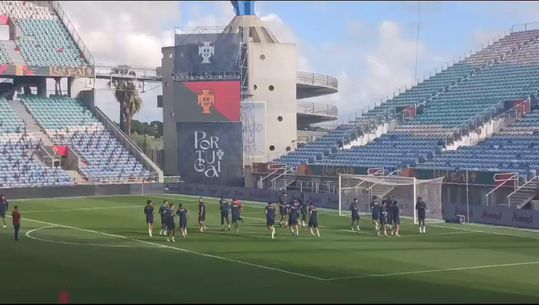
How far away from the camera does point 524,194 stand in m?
43.1

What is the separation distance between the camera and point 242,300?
20188 mm

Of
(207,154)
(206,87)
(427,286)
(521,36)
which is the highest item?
(521,36)

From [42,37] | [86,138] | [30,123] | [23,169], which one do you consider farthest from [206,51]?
[42,37]

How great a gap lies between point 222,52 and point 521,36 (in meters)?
24.1

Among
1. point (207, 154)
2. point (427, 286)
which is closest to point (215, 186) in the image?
point (207, 154)

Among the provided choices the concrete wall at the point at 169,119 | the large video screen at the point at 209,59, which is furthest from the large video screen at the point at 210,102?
the concrete wall at the point at 169,119

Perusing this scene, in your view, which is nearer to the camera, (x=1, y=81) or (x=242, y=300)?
(x=242, y=300)

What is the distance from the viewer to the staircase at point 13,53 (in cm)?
7056

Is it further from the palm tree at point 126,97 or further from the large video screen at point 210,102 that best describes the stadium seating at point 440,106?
the palm tree at point 126,97

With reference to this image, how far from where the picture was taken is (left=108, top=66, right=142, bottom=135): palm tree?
80062 millimetres

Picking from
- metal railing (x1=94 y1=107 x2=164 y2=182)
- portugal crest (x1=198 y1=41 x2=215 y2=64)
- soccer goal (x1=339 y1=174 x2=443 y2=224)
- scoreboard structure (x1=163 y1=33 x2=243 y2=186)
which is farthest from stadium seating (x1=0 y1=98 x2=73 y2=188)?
soccer goal (x1=339 y1=174 x2=443 y2=224)

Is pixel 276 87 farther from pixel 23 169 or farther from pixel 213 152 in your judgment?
pixel 23 169

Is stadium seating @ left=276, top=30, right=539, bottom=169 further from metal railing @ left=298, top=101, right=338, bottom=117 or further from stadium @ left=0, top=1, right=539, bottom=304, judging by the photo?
metal railing @ left=298, top=101, right=338, bottom=117

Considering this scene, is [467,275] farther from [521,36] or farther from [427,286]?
[521,36]
